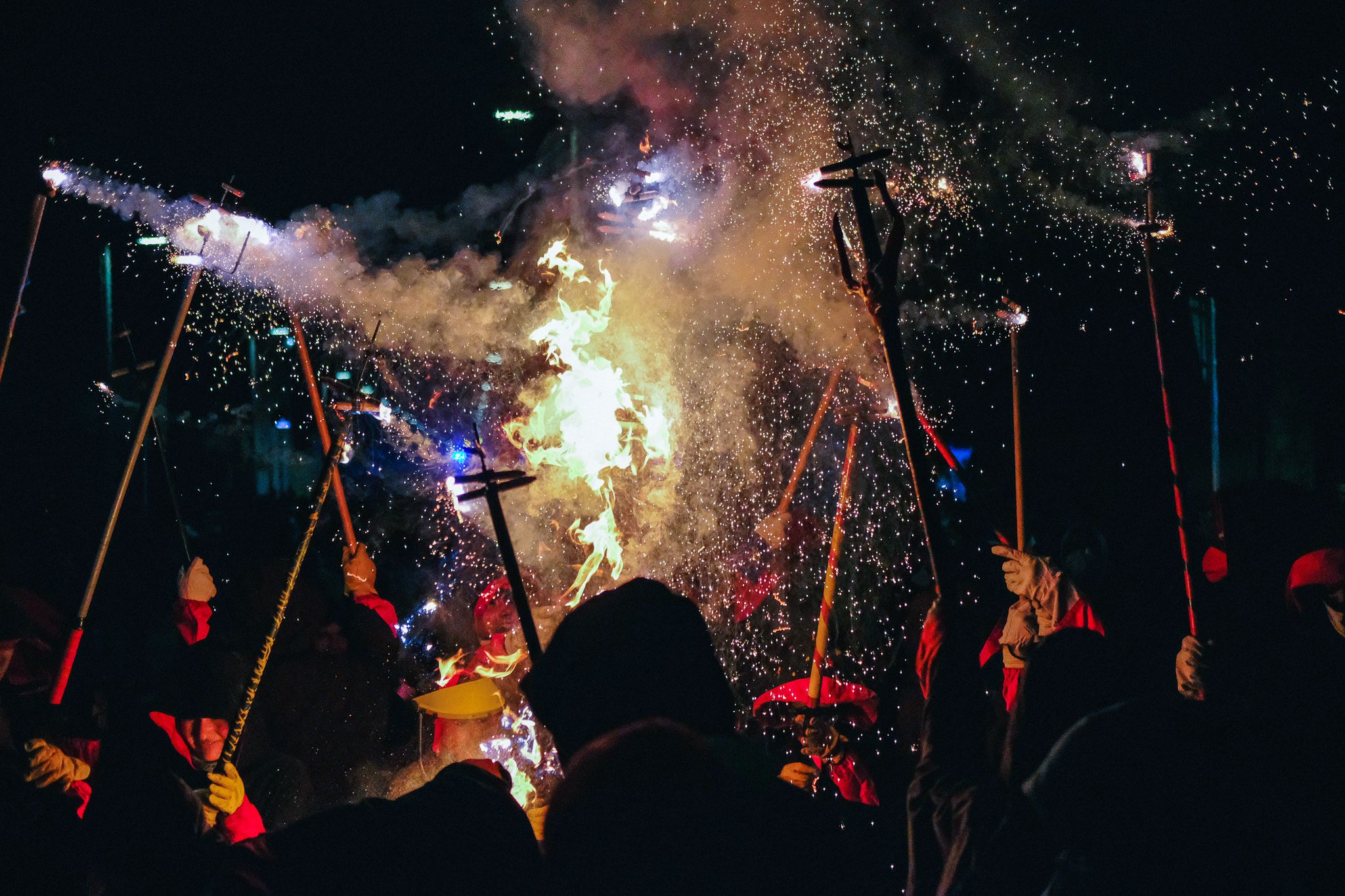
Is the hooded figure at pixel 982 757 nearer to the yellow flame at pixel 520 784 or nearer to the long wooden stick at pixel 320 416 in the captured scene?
the yellow flame at pixel 520 784

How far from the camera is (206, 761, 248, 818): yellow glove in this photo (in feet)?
12.9

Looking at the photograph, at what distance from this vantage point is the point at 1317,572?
12.5ft

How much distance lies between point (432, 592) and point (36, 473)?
4.32 metres

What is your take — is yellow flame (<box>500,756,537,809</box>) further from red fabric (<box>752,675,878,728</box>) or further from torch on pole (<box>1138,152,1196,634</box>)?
torch on pole (<box>1138,152,1196,634</box>)

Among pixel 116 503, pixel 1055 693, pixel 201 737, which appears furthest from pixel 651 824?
pixel 116 503

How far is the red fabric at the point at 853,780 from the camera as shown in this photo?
5.02 metres

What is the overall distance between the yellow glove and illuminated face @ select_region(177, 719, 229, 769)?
29 centimetres

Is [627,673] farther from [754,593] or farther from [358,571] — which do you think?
[358,571]

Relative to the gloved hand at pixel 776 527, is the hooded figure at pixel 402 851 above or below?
below

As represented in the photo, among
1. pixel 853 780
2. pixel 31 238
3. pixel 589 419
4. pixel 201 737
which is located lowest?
pixel 853 780

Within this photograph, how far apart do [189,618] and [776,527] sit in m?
4.34

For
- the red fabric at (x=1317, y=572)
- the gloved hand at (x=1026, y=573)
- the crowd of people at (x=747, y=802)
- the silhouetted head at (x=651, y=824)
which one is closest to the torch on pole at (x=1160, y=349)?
the red fabric at (x=1317, y=572)

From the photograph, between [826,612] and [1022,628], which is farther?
[826,612]

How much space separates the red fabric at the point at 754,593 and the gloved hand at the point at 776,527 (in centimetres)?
30
